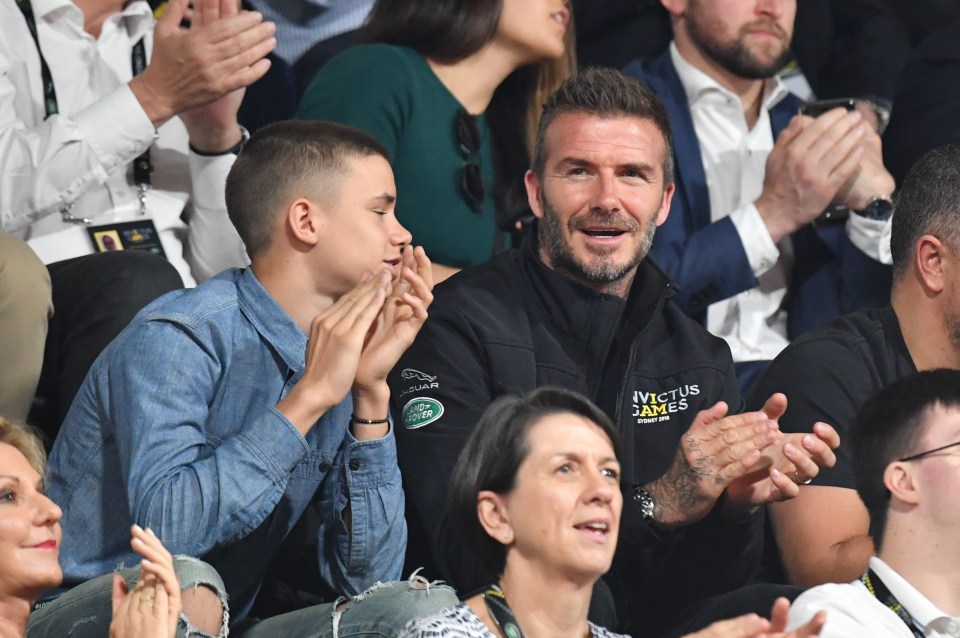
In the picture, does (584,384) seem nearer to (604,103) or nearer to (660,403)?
(660,403)

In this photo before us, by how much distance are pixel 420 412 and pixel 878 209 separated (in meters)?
1.60

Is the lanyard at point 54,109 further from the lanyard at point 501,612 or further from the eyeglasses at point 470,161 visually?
the lanyard at point 501,612

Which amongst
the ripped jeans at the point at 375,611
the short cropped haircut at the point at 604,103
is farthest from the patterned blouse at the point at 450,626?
the short cropped haircut at the point at 604,103

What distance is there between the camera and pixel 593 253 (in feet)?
10.1

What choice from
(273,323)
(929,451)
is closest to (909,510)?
(929,451)

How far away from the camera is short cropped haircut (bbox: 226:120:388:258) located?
2.87 metres

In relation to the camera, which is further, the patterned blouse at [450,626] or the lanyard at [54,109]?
the lanyard at [54,109]

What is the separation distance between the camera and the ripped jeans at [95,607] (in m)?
2.28

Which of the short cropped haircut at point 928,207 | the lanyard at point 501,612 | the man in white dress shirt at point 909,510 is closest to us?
the lanyard at point 501,612

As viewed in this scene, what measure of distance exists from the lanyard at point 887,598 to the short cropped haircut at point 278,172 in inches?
46.3

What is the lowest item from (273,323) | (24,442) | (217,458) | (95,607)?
(95,607)

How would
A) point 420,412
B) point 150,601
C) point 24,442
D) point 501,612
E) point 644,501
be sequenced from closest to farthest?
point 150,601, point 501,612, point 24,442, point 644,501, point 420,412

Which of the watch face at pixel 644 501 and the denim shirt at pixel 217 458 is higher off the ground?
the watch face at pixel 644 501

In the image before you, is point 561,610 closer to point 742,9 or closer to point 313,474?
point 313,474
